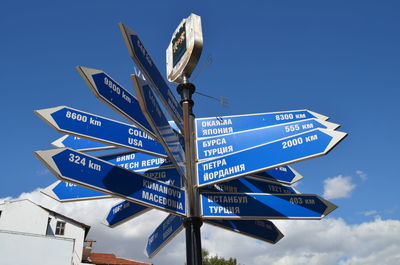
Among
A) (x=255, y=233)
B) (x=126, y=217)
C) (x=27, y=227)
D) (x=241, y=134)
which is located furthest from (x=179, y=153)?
(x=27, y=227)

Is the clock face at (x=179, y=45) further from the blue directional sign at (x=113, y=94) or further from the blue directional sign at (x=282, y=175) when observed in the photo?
the blue directional sign at (x=282, y=175)

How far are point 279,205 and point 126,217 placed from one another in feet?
7.74

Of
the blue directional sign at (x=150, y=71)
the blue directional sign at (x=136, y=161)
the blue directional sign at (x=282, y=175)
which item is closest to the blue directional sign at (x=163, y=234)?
the blue directional sign at (x=136, y=161)

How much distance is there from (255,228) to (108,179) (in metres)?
2.65

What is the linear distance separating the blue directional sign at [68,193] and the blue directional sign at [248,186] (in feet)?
5.33

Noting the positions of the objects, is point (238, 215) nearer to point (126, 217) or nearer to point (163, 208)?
point (163, 208)

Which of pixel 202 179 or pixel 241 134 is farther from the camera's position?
pixel 241 134

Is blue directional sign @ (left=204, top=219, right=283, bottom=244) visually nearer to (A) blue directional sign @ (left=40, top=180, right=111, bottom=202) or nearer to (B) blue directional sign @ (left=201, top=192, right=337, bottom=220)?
(B) blue directional sign @ (left=201, top=192, right=337, bottom=220)

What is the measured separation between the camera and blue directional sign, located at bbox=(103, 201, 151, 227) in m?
5.44

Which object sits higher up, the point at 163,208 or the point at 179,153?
the point at 179,153

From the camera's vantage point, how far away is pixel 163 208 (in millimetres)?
4504

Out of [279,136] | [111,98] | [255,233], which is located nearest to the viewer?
[111,98]

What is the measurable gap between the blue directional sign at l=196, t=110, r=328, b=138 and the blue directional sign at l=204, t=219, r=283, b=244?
146cm

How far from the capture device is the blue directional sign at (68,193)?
494 cm
